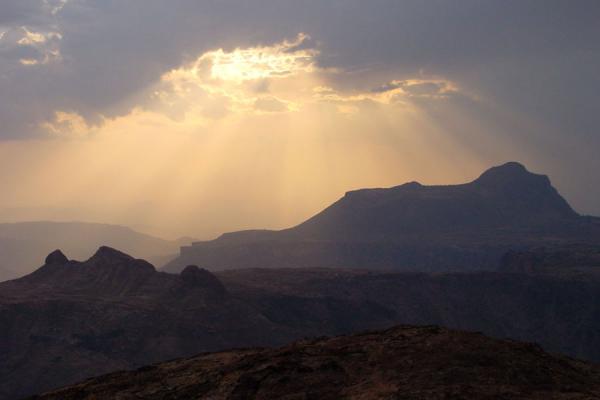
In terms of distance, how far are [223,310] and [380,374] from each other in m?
114

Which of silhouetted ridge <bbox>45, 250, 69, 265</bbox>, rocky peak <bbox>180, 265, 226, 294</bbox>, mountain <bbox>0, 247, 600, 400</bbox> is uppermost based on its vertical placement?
silhouetted ridge <bbox>45, 250, 69, 265</bbox>

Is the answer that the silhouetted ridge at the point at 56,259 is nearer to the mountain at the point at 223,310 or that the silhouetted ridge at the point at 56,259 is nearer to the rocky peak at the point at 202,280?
the mountain at the point at 223,310

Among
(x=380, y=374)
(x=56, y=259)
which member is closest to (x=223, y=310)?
(x=56, y=259)

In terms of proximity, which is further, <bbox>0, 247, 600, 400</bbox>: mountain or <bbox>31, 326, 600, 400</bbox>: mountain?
<bbox>0, 247, 600, 400</bbox>: mountain

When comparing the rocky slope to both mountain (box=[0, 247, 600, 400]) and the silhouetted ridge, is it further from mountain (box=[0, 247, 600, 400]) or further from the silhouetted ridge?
the silhouetted ridge

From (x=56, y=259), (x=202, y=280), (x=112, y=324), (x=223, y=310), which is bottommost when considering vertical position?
(x=112, y=324)

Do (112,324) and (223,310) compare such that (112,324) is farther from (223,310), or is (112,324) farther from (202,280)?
(202,280)

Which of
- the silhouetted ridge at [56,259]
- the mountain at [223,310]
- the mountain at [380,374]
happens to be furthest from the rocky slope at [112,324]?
the mountain at [380,374]

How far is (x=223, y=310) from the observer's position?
14675cm

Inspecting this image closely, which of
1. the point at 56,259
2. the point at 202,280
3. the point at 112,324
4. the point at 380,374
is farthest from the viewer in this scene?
the point at 56,259

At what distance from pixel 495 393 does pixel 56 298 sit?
426 ft

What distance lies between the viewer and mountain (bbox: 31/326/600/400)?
105ft

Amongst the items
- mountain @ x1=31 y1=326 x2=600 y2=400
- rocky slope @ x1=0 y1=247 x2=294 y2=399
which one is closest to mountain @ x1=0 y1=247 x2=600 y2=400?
rocky slope @ x1=0 y1=247 x2=294 y2=399

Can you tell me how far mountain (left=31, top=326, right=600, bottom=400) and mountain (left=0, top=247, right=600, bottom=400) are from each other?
80635 millimetres
